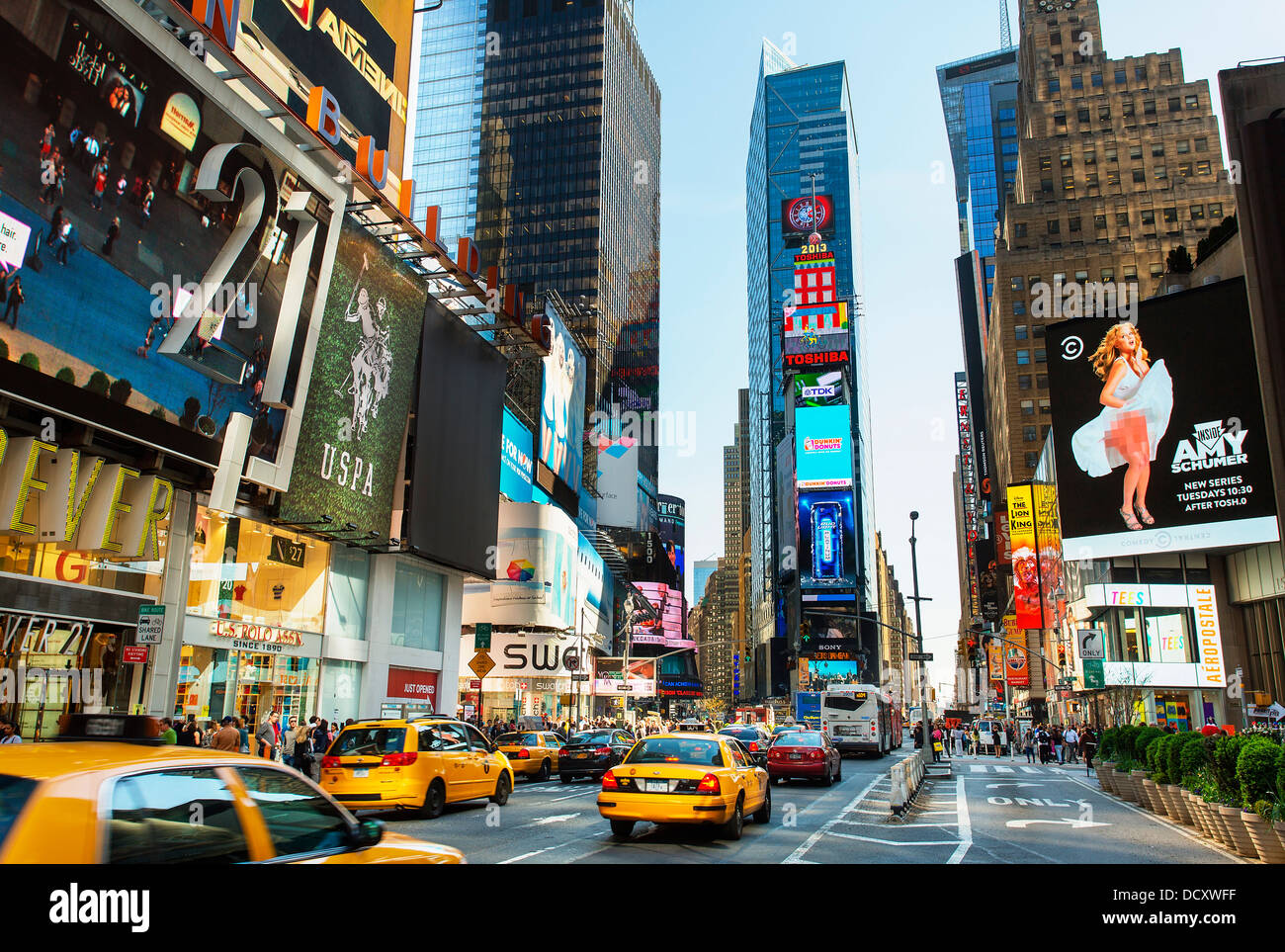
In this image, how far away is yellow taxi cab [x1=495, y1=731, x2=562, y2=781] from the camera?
2809 centimetres

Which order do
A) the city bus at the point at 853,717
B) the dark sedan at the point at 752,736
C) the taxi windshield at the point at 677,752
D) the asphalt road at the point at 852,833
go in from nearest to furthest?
the asphalt road at the point at 852,833 < the taxi windshield at the point at 677,752 < the dark sedan at the point at 752,736 < the city bus at the point at 853,717

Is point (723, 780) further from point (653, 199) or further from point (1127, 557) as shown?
point (653, 199)

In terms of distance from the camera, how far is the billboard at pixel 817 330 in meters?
140

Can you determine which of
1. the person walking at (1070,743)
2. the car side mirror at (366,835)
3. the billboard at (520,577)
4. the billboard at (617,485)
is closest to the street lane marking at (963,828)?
the car side mirror at (366,835)

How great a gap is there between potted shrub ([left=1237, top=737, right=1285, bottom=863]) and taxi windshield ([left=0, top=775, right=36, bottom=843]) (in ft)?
38.7

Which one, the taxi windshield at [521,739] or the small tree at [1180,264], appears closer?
the taxi windshield at [521,739]

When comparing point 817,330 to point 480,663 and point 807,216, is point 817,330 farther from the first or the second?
point 480,663

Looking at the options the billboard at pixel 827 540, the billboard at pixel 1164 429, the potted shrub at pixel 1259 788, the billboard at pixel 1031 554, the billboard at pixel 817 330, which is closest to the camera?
the potted shrub at pixel 1259 788

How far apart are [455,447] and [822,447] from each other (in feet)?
339

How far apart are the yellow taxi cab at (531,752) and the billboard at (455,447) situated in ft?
30.1

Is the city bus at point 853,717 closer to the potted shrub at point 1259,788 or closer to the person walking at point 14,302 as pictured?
the potted shrub at point 1259,788
